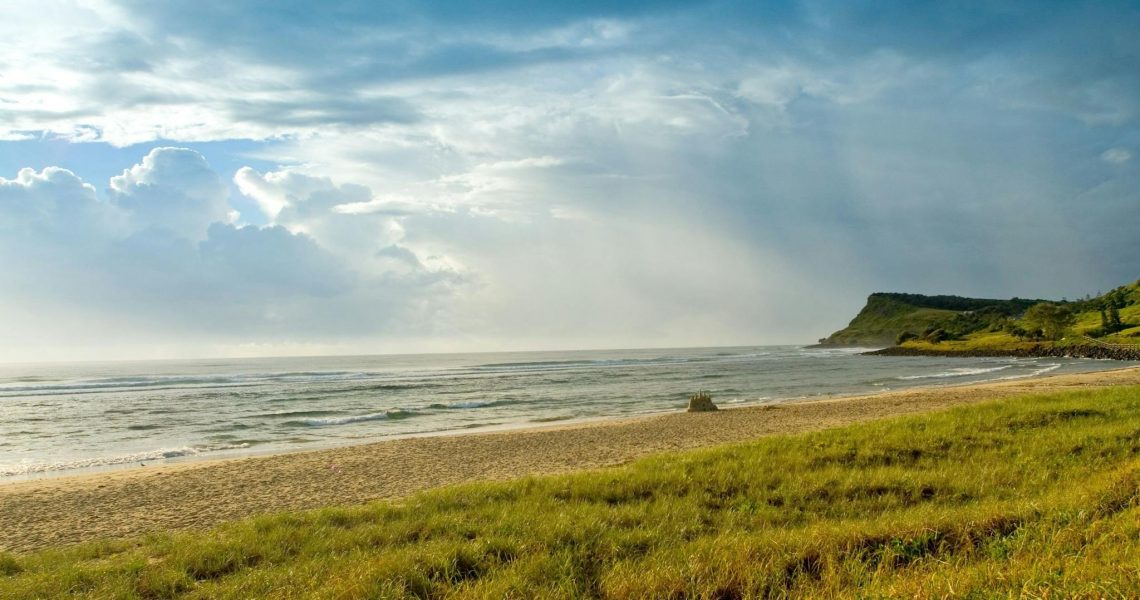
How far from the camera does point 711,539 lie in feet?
24.7

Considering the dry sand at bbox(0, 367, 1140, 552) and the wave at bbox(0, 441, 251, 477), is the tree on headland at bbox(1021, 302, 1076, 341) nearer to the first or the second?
the dry sand at bbox(0, 367, 1140, 552)

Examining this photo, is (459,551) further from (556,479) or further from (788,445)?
(788,445)

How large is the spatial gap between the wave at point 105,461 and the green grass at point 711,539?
16761 millimetres

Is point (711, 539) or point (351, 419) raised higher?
point (711, 539)

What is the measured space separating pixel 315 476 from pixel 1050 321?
120 m

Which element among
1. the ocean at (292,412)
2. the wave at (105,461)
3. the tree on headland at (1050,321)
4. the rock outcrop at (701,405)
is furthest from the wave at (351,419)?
the tree on headland at (1050,321)

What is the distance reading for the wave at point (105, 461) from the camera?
2230 centimetres

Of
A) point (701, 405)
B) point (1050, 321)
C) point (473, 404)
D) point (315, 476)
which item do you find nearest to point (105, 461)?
point (315, 476)

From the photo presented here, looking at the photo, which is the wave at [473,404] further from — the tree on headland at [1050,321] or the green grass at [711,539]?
the tree on headland at [1050,321]

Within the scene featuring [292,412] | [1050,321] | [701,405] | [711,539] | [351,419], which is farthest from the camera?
[1050,321]

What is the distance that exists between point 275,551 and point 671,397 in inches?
1633

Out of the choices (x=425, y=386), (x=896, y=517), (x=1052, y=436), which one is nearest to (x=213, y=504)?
(x=896, y=517)

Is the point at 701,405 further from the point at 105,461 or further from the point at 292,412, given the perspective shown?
the point at 105,461

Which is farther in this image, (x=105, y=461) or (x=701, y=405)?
(x=701, y=405)
